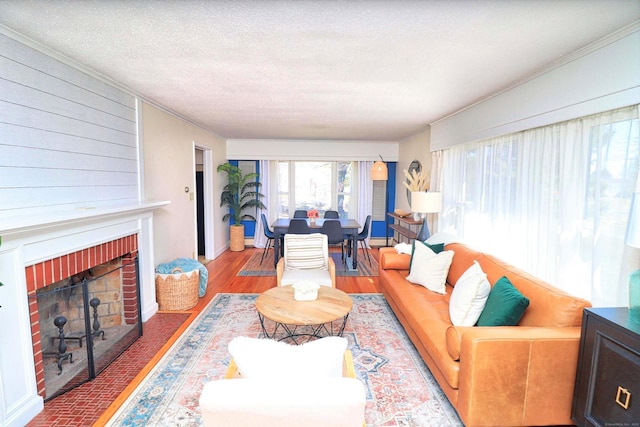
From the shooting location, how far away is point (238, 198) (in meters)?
6.80

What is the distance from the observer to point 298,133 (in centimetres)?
590

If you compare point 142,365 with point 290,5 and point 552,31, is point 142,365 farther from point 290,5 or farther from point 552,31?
point 552,31

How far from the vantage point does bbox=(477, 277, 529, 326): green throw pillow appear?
6.32 feet

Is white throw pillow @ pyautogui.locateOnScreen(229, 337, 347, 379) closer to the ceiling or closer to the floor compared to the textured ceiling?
closer to the floor

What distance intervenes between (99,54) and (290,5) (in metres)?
1.58

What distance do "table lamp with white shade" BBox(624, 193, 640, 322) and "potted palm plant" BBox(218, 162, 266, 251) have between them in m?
5.80

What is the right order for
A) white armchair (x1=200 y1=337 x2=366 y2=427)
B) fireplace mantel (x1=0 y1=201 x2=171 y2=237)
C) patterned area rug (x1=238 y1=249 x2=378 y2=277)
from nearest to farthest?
white armchair (x1=200 y1=337 x2=366 y2=427)
fireplace mantel (x1=0 y1=201 x2=171 y2=237)
patterned area rug (x1=238 y1=249 x2=378 y2=277)

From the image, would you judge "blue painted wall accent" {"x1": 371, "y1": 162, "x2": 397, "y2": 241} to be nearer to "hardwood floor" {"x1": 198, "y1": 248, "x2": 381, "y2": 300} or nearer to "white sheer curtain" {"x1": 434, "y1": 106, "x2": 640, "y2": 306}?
"hardwood floor" {"x1": 198, "y1": 248, "x2": 381, "y2": 300}

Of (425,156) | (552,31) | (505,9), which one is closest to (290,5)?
(505,9)

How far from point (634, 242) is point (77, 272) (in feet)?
11.4

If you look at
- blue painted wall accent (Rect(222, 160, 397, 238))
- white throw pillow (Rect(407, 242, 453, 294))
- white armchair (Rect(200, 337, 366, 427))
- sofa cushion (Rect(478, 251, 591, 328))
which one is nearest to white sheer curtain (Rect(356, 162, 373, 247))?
blue painted wall accent (Rect(222, 160, 397, 238))

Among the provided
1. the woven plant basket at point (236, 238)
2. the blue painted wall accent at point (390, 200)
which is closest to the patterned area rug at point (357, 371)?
the woven plant basket at point (236, 238)

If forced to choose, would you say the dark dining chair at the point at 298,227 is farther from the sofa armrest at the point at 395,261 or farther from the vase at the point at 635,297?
the vase at the point at 635,297

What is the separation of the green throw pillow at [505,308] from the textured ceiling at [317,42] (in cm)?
159
